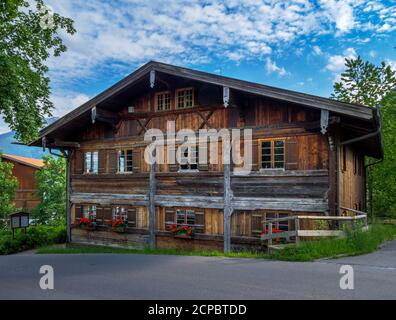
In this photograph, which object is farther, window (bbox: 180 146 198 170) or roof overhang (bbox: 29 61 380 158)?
window (bbox: 180 146 198 170)

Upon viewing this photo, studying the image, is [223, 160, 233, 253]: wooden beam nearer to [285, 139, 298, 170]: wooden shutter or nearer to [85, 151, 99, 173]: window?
[285, 139, 298, 170]: wooden shutter

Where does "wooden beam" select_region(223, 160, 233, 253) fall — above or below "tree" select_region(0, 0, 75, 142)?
below

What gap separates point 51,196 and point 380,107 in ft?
85.3

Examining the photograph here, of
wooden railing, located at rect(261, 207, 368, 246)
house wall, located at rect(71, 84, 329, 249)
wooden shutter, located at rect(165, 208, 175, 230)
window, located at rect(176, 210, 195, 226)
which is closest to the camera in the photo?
wooden railing, located at rect(261, 207, 368, 246)

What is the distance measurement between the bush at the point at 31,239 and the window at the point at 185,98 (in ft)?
35.8

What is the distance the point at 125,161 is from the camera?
17.4 m

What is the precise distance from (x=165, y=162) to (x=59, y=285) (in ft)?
29.8

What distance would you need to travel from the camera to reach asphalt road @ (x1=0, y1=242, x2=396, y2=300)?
248 inches

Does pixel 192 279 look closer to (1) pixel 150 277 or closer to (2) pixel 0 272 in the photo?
(1) pixel 150 277

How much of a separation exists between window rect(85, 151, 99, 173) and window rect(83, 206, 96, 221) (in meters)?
2.05

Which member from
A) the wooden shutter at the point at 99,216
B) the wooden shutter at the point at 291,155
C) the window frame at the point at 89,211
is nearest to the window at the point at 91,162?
the window frame at the point at 89,211

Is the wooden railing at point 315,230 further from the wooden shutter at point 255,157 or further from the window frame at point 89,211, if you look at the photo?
the window frame at point 89,211

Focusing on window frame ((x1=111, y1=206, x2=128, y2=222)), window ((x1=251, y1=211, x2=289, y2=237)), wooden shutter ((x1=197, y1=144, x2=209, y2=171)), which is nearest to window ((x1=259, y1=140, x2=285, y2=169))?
window ((x1=251, y1=211, x2=289, y2=237))

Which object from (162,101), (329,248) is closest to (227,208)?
(329,248)
